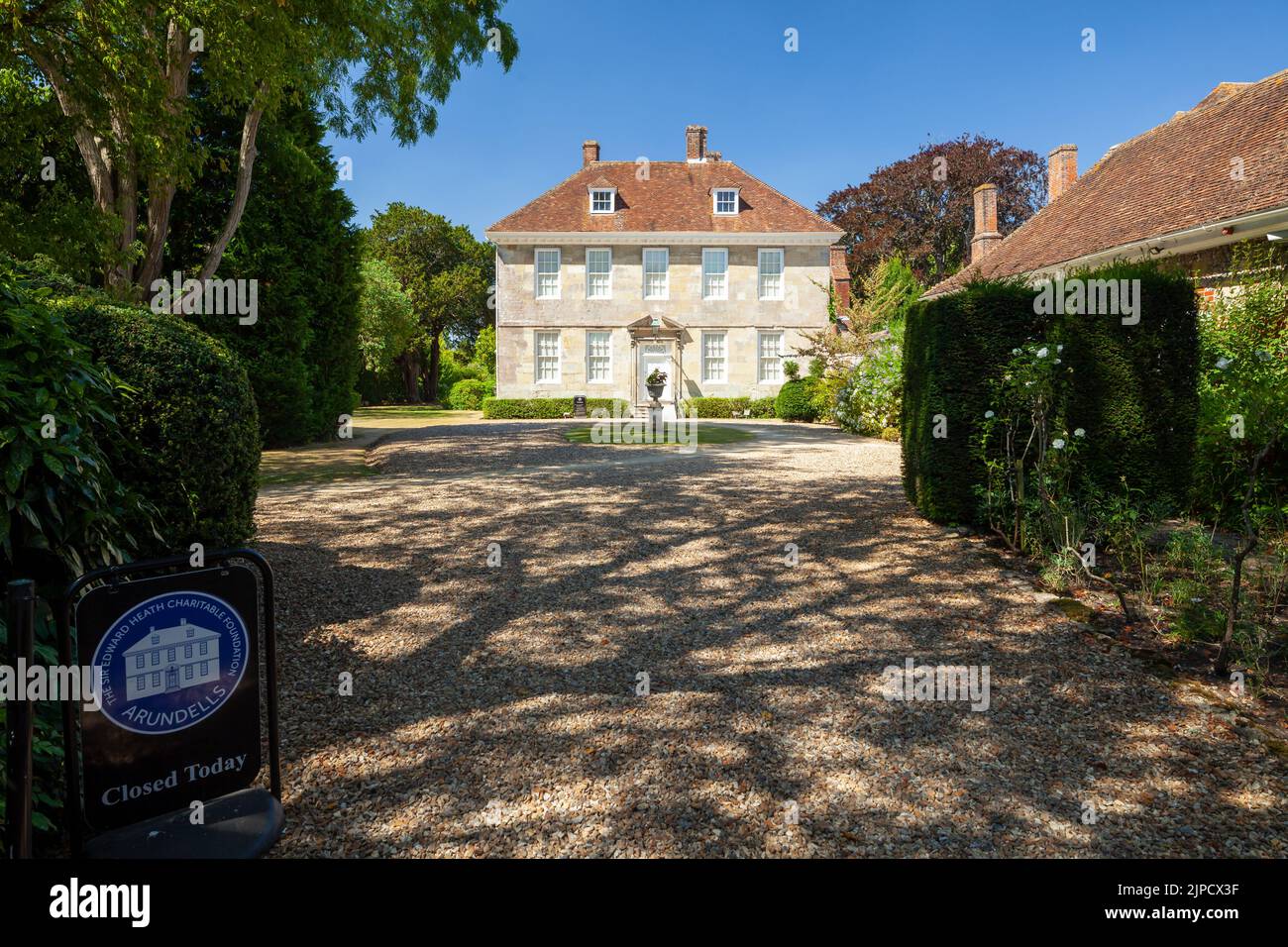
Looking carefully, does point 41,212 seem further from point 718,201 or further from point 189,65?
point 718,201

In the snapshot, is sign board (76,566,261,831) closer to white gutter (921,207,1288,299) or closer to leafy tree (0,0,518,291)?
leafy tree (0,0,518,291)

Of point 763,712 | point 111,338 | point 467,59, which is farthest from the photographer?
point 467,59

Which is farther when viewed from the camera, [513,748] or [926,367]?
[926,367]

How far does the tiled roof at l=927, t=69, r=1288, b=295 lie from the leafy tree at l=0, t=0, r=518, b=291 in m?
12.0

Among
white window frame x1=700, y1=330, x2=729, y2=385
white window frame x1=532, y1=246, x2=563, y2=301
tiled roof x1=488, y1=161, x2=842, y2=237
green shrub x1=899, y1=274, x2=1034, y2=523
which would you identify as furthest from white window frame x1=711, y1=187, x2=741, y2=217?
green shrub x1=899, y1=274, x2=1034, y2=523

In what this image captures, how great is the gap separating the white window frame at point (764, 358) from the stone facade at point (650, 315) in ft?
0.19

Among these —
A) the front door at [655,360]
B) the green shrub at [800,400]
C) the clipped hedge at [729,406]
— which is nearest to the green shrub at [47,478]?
the green shrub at [800,400]

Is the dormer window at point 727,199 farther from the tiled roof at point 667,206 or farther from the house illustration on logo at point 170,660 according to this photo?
the house illustration on logo at point 170,660

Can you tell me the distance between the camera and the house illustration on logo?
246cm
